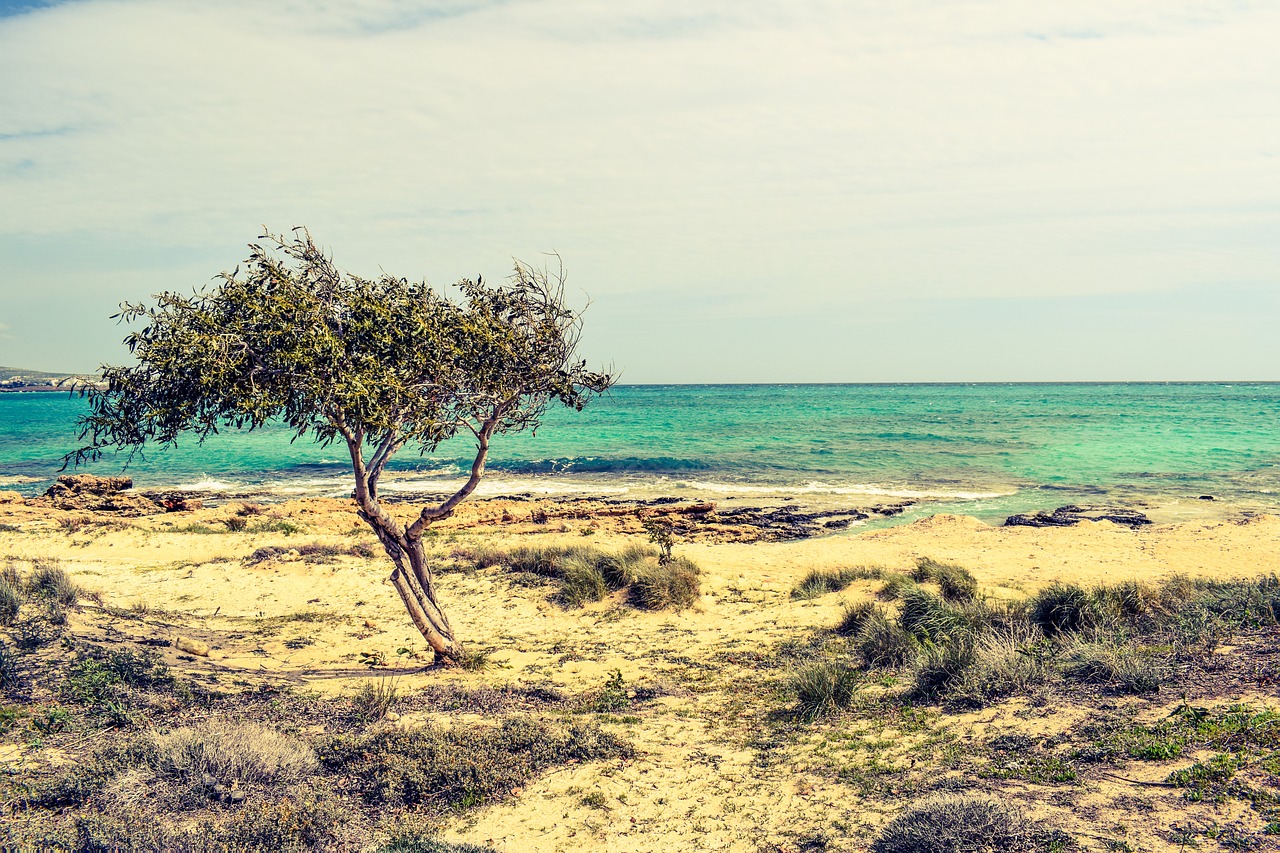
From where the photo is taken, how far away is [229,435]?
69062 mm

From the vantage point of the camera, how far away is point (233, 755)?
6.62 m

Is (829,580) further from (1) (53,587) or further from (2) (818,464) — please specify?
(2) (818,464)

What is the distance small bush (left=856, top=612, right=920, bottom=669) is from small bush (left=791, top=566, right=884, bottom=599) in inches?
149

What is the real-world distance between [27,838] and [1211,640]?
458 inches

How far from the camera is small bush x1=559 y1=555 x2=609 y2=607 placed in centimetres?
1480

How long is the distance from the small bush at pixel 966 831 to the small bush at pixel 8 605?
12.1m

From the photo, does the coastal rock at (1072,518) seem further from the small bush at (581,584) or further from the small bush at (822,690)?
the small bush at (822,690)

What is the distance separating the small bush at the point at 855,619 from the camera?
12.1m

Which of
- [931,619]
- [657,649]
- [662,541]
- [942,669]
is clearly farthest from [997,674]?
[662,541]

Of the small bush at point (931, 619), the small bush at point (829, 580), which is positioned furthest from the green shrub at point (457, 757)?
the small bush at point (829, 580)

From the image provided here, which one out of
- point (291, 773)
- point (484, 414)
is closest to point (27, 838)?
point (291, 773)

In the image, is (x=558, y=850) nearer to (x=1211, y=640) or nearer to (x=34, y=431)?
(x=1211, y=640)

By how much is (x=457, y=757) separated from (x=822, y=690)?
4306 mm

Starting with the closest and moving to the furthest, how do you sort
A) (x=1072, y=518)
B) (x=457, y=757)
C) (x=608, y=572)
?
(x=457, y=757) < (x=608, y=572) < (x=1072, y=518)
